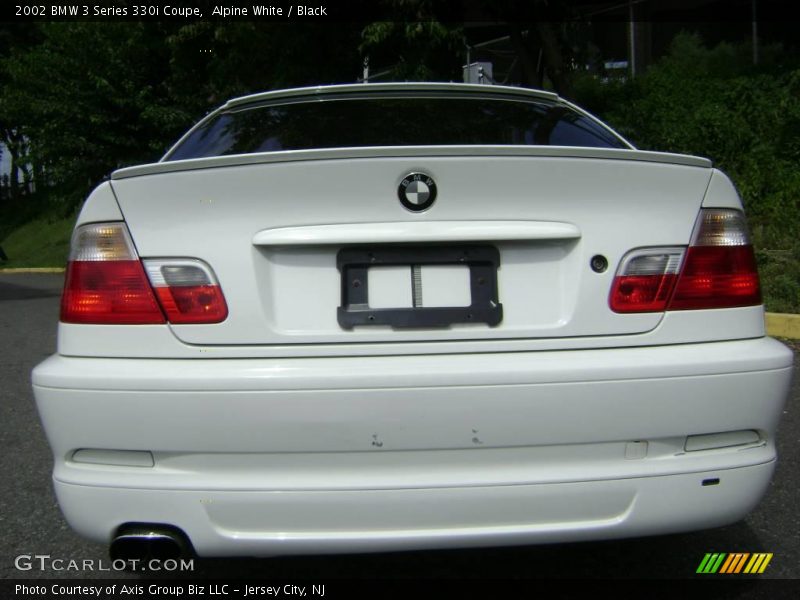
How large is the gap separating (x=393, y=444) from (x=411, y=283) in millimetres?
380

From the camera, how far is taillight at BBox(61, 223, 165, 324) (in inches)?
79.4

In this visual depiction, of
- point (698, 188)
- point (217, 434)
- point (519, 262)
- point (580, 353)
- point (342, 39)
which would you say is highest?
→ point (342, 39)

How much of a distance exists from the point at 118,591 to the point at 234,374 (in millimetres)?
993

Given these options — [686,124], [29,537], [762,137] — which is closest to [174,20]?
[686,124]

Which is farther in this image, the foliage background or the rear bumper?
the foliage background

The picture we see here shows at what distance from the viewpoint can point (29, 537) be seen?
288cm

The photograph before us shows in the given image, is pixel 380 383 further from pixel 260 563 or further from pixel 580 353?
pixel 260 563

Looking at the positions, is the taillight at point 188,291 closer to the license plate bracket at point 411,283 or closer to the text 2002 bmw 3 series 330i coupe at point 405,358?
the text 2002 bmw 3 series 330i coupe at point 405,358

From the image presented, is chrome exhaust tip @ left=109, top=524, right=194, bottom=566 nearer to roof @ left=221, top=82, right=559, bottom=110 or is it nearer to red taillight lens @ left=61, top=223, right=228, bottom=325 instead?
red taillight lens @ left=61, top=223, right=228, bottom=325

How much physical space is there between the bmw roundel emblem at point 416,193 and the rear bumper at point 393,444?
361mm

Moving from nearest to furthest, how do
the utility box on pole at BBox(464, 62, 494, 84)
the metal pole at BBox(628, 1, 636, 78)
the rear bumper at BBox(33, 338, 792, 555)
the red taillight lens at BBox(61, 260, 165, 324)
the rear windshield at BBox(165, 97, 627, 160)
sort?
the rear bumper at BBox(33, 338, 792, 555), the red taillight lens at BBox(61, 260, 165, 324), the rear windshield at BBox(165, 97, 627, 160), the utility box on pole at BBox(464, 62, 494, 84), the metal pole at BBox(628, 1, 636, 78)

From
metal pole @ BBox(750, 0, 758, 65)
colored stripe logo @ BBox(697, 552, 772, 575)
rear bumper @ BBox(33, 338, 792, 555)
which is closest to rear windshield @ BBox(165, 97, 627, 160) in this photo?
rear bumper @ BBox(33, 338, 792, 555)

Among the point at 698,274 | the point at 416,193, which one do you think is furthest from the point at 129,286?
the point at 698,274

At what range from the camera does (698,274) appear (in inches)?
81.7
